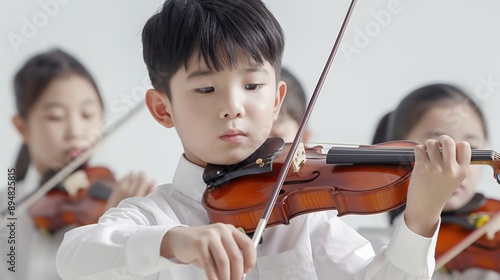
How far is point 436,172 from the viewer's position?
27.2 inches

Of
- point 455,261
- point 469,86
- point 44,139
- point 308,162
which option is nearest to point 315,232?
point 308,162

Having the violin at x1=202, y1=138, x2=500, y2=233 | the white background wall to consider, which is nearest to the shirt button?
the violin at x1=202, y1=138, x2=500, y2=233

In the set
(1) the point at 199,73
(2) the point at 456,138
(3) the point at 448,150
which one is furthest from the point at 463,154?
(2) the point at 456,138

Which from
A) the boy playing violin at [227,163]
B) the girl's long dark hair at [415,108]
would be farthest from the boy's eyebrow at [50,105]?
the boy playing violin at [227,163]

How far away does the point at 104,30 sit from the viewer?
2.00 m

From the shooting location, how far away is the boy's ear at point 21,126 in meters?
1.87

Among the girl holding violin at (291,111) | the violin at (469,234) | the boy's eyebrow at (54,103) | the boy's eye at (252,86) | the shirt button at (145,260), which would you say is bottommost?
the violin at (469,234)

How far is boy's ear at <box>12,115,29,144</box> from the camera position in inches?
73.7

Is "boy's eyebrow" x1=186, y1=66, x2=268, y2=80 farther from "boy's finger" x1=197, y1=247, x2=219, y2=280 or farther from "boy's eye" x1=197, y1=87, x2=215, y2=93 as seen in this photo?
"boy's finger" x1=197, y1=247, x2=219, y2=280

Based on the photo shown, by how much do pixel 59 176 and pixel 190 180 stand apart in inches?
38.7

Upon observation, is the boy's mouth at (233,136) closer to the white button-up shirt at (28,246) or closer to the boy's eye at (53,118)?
the white button-up shirt at (28,246)

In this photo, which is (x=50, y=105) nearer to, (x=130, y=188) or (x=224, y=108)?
(x=130, y=188)

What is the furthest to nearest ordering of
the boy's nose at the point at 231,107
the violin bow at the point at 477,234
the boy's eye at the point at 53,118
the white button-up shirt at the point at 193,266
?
the boy's eye at the point at 53,118 → the violin bow at the point at 477,234 → the boy's nose at the point at 231,107 → the white button-up shirt at the point at 193,266

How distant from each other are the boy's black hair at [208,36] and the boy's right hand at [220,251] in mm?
241
